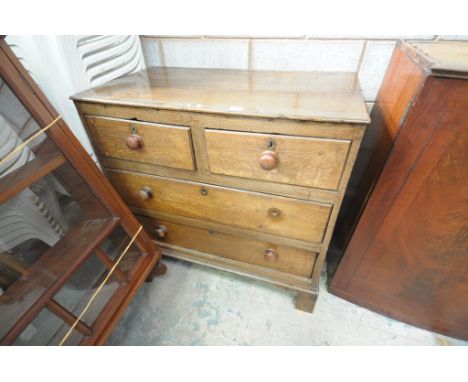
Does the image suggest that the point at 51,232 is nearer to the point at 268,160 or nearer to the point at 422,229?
the point at 268,160

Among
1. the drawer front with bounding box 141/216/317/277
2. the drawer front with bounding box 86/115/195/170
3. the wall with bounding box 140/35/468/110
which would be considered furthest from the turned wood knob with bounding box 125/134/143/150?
the wall with bounding box 140/35/468/110

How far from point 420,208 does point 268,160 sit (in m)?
0.50

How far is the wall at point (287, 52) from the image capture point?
0.93 metres

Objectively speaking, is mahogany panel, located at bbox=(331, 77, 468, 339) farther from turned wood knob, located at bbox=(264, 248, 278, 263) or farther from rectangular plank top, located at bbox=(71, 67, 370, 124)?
turned wood knob, located at bbox=(264, 248, 278, 263)

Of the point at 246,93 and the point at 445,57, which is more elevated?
the point at 445,57

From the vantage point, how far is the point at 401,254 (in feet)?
2.77

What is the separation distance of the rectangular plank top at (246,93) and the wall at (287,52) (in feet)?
0.28

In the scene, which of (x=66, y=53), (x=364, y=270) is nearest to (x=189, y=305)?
(x=364, y=270)

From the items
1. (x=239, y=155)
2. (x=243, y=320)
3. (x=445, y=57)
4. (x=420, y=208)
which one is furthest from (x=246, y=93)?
(x=243, y=320)

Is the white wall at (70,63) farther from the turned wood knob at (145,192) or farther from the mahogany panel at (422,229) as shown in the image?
the mahogany panel at (422,229)

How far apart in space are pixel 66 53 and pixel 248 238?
0.91 m

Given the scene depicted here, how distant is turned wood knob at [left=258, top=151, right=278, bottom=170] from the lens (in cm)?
65

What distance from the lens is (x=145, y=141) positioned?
2.60ft

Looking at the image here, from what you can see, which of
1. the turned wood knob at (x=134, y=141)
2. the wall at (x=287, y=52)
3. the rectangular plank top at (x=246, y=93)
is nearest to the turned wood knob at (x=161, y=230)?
the turned wood knob at (x=134, y=141)
